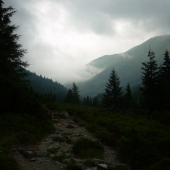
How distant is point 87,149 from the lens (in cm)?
644

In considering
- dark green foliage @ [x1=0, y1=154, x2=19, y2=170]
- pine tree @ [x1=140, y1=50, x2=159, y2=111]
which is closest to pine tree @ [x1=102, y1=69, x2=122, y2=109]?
pine tree @ [x1=140, y1=50, x2=159, y2=111]

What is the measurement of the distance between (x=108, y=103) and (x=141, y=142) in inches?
1118

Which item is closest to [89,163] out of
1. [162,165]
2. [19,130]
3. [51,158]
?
[51,158]

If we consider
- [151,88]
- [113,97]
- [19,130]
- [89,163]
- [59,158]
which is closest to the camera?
[89,163]

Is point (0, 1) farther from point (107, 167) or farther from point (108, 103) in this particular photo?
point (108, 103)

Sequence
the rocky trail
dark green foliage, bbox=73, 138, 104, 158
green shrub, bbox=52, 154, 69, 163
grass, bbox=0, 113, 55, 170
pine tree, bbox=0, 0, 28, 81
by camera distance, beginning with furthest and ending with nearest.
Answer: pine tree, bbox=0, 0, 28, 81 → dark green foliage, bbox=73, 138, 104, 158 → grass, bbox=0, 113, 55, 170 → green shrub, bbox=52, 154, 69, 163 → the rocky trail

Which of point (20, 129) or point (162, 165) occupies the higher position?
point (20, 129)

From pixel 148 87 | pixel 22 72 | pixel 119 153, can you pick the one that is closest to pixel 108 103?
pixel 148 87

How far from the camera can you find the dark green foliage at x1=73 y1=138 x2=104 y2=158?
601cm

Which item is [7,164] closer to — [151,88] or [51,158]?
[51,158]

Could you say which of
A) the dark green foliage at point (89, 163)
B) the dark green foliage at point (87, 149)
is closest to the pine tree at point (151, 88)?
the dark green foliage at point (87, 149)

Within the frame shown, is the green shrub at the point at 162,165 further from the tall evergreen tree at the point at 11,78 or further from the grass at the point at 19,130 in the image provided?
the tall evergreen tree at the point at 11,78

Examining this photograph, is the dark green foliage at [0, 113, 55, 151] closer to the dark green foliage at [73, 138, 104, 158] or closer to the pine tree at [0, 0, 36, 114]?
the pine tree at [0, 0, 36, 114]

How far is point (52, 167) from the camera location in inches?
197
